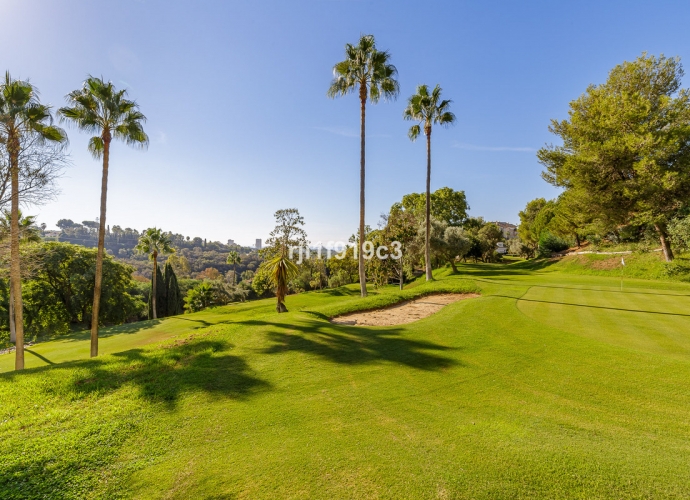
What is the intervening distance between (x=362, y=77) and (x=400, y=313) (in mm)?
13504

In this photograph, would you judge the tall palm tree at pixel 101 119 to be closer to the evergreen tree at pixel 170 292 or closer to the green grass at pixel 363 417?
the green grass at pixel 363 417

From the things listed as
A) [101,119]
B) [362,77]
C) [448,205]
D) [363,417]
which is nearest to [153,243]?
[101,119]

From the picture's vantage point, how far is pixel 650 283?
58.4 feet

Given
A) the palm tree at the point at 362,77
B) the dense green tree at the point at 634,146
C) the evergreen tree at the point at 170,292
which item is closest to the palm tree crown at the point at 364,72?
the palm tree at the point at 362,77

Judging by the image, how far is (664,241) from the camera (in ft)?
68.8

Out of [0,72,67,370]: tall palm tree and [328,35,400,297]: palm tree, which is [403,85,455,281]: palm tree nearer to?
[328,35,400,297]: palm tree

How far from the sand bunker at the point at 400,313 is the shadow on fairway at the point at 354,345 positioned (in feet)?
4.31

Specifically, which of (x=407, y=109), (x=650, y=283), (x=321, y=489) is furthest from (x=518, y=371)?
(x=407, y=109)

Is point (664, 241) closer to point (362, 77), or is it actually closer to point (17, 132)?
point (362, 77)

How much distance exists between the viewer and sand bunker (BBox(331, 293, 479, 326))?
11352 mm

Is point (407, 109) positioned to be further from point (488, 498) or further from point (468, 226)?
point (468, 226)

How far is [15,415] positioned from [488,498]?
293 inches

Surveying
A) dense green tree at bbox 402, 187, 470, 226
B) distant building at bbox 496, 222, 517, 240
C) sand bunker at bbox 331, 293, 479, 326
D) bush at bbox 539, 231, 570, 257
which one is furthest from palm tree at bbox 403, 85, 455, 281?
distant building at bbox 496, 222, 517, 240

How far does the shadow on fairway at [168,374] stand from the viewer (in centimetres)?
578
